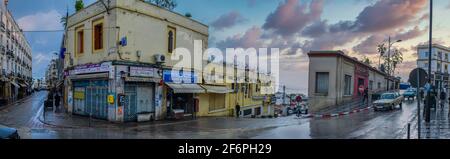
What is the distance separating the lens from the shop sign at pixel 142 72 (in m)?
20.5

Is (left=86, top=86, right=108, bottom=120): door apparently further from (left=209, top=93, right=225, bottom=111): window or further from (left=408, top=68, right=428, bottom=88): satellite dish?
(left=408, top=68, right=428, bottom=88): satellite dish

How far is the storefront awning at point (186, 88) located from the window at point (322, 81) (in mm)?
11159

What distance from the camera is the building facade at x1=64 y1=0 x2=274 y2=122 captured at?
19938 mm

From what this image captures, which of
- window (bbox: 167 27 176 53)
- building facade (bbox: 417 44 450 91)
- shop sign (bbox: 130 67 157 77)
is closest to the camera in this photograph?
shop sign (bbox: 130 67 157 77)

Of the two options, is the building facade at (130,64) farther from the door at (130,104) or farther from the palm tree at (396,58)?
the palm tree at (396,58)

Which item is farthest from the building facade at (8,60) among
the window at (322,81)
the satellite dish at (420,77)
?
the satellite dish at (420,77)

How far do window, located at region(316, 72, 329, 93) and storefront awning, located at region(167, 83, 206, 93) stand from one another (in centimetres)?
1116

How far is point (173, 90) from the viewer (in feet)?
73.2

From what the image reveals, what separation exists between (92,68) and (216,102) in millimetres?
11571

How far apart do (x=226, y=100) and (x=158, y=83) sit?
1091 cm

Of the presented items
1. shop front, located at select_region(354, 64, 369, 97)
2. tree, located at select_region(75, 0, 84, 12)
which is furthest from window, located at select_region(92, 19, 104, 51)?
shop front, located at select_region(354, 64, 369, 97)

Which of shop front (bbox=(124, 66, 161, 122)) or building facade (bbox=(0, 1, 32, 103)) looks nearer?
shop front (bbox=(124, 66, 161, 122))

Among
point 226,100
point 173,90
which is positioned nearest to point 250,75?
point 226,100
